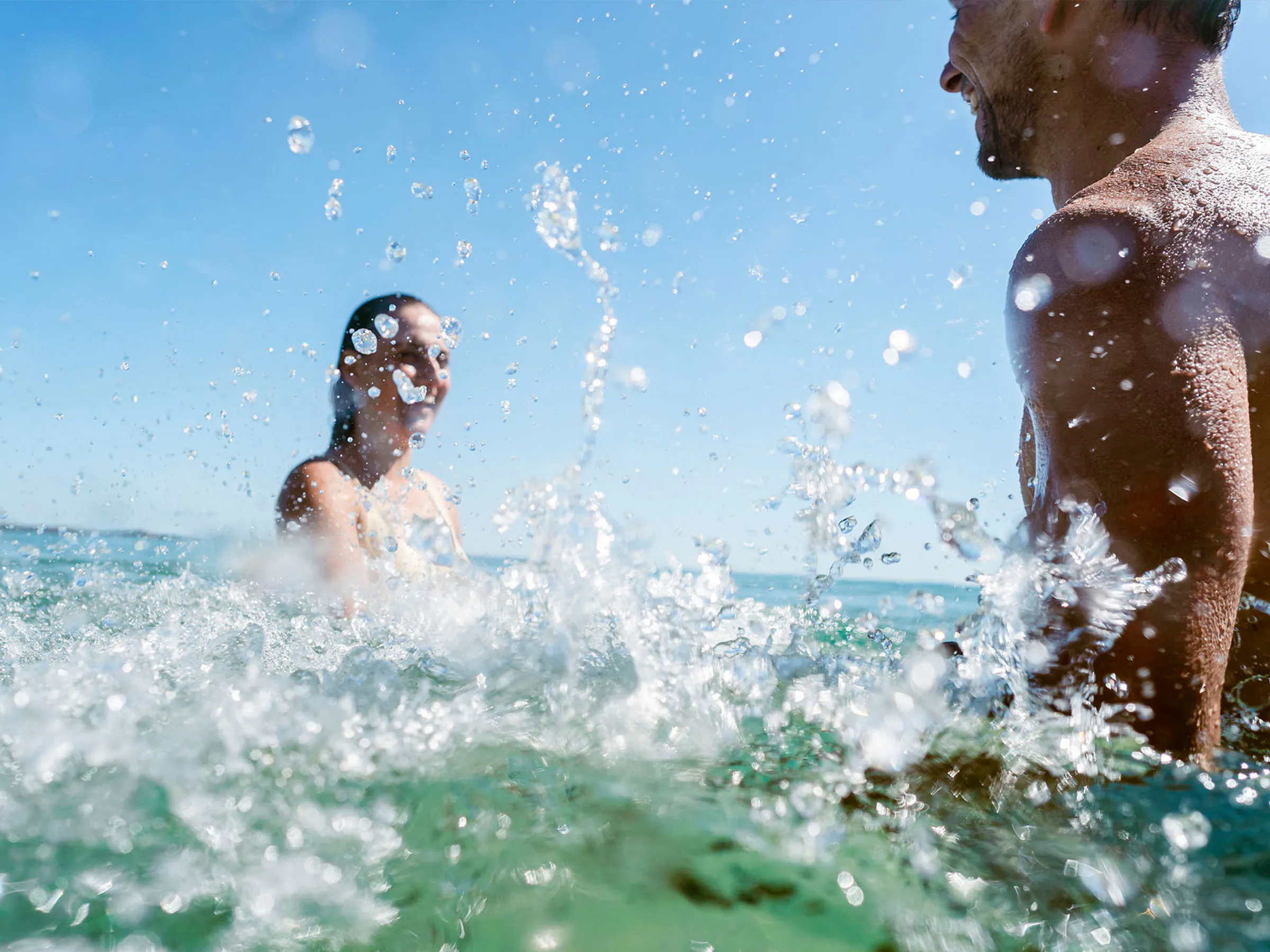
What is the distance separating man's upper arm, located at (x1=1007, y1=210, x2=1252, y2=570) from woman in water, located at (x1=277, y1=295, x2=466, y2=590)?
286 cm

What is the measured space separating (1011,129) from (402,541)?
3876 mm

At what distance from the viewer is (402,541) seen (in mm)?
4578

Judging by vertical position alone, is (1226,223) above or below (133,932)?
above

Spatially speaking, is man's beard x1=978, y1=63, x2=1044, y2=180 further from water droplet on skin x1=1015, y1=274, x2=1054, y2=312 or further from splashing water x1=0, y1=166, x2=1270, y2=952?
splashing water x1=0, y1=166, x2=1270, y2=952

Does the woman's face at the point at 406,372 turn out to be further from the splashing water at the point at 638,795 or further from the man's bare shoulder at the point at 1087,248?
the man's bare shoulder at the point at 1087,248

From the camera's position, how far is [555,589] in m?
2.64

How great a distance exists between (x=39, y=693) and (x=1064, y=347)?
247 centimetres

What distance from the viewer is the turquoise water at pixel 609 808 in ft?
3.23

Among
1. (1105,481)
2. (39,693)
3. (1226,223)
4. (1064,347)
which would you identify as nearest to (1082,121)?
(1226,223)

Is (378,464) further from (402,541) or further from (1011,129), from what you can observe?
(1011,129)

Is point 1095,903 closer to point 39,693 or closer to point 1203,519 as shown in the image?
point 1203,519

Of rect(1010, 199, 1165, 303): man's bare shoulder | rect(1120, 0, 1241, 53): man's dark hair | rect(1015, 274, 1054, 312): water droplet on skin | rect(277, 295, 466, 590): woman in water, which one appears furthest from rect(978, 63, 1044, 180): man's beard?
rect(277, 295, 466, 590): woman in water

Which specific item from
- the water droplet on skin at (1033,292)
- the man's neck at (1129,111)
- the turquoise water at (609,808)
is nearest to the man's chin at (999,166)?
the man's neck at (1129,111)

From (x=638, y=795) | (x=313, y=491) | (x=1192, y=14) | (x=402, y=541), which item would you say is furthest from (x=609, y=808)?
(x=402, y=541)
